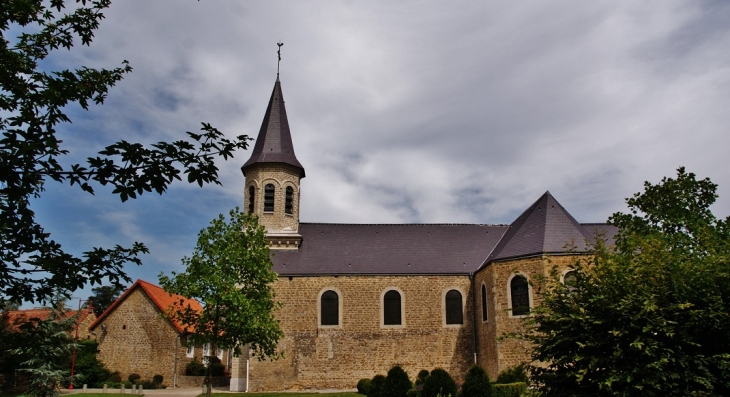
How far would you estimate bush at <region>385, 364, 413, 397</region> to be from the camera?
56.9ft

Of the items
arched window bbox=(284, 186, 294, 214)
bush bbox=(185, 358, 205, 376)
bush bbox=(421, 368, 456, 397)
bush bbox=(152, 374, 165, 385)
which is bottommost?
bush bbox=(152, 374, 165, 385)

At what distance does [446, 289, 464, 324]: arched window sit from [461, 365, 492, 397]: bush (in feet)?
28.4

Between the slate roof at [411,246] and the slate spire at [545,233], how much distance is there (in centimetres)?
6

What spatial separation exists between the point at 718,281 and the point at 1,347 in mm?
9743

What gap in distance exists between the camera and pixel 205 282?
17953mm

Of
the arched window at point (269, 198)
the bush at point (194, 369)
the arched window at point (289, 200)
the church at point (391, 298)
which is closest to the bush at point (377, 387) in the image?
the church at point (391, 298)

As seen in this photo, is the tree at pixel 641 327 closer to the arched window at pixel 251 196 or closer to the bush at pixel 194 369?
the arched window at pixel 251 196

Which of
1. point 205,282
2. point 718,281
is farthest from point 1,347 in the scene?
point 205,282

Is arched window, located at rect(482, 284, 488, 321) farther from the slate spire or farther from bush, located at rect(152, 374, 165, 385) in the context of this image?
bush, located at rect(152, 374, 165, 385)

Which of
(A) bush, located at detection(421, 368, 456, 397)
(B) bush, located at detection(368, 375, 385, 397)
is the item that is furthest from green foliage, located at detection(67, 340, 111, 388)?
(A) bush, located at detection(421, 368, 456, 397)

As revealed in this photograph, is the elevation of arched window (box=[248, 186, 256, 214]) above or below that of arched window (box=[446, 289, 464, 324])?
above

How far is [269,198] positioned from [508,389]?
16397 millimetres

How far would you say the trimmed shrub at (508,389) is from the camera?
16438 millimetres

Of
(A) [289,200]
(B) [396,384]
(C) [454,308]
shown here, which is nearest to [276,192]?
(A) [289,200]
